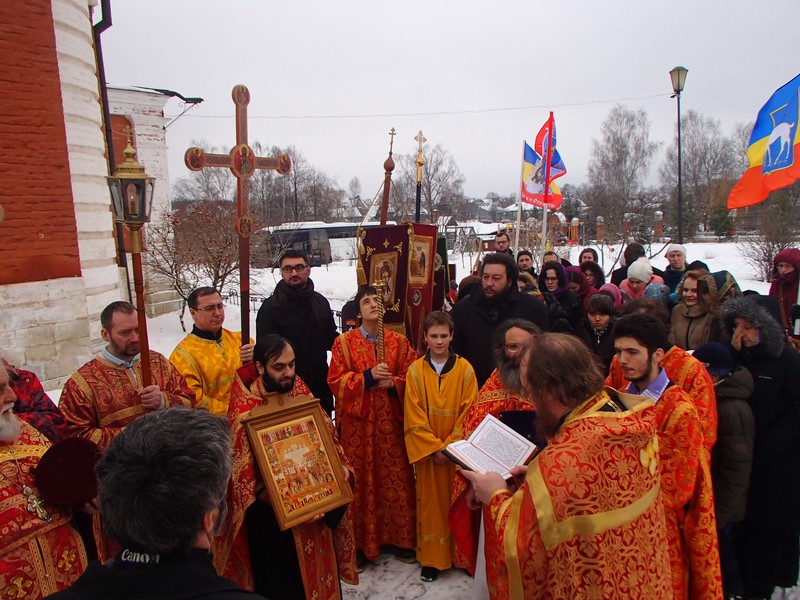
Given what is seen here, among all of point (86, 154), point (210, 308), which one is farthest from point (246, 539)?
point (86, 154)

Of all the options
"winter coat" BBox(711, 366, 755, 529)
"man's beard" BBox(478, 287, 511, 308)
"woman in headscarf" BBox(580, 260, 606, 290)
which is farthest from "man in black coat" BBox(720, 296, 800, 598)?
"woman in headscarf" BBox(580, 260, 606, 290)

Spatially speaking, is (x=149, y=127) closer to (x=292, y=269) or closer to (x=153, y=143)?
(x=153, y=143)

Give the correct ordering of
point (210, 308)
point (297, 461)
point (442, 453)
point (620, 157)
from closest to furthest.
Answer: point (442, 453), point (297, 461), point (210, 308), point (620, 157)

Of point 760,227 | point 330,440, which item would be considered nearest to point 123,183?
point 330,440

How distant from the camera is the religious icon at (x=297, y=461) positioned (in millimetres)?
2684

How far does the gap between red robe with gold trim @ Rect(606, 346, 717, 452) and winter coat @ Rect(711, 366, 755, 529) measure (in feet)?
0.53

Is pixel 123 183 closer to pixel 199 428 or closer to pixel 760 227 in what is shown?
pixel 199 428

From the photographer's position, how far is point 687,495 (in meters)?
2.61

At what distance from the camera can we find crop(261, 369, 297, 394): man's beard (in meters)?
2.97

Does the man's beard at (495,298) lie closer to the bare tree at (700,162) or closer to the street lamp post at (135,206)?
the street lamp post at (135,206)

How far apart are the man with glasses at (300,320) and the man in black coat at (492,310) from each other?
1355mm

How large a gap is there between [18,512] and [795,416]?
4.02 m

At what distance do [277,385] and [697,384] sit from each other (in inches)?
90.7

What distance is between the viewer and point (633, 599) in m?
1.83
